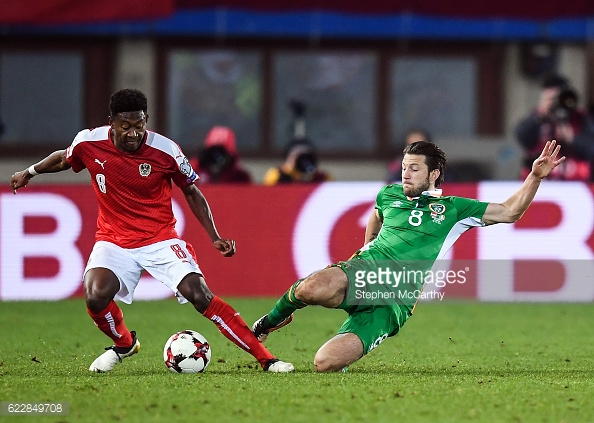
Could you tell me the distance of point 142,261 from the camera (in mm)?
7676

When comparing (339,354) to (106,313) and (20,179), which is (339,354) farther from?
(20,179)

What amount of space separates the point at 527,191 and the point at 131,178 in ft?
8.50

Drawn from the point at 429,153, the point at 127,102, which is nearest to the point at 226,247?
the point at 127,102

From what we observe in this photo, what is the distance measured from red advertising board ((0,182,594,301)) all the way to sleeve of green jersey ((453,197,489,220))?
451cm

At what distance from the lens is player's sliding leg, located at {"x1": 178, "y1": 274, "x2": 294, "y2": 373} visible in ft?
24.4

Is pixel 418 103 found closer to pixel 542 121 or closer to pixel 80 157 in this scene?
pixel 542 121

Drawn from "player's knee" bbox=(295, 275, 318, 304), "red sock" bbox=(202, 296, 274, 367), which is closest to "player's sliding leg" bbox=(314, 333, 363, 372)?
"player's knee" bbox=(295, 275, 318, 304)

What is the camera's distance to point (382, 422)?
579 centimetres

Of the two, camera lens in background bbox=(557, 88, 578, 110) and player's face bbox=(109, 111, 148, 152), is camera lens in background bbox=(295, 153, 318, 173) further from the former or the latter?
player's face bbox=(109, 111, 148, 152)

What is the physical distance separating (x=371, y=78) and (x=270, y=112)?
152 centimetres

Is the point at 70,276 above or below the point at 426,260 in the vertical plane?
below

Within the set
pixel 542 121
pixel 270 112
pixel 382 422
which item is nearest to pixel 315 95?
pixel 270 112

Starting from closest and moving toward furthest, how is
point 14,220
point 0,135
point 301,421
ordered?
1. point 301,421
2. point 14,220
3. point 0,135

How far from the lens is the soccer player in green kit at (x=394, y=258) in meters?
7.51
